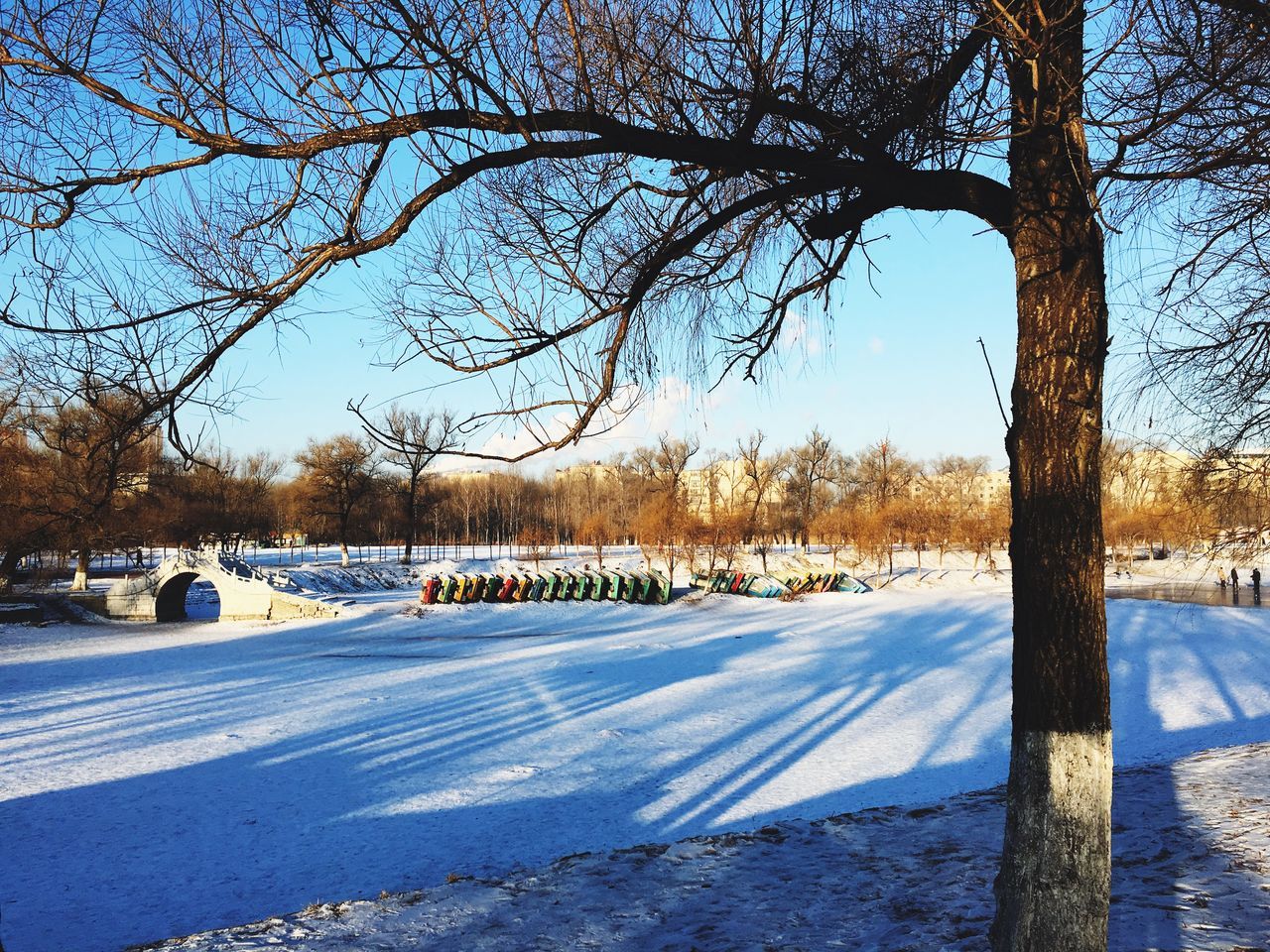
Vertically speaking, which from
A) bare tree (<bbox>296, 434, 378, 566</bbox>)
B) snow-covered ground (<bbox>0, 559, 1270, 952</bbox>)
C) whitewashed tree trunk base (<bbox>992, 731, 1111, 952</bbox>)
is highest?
bare tree (<bbox>296, 434, 378, 566</bbox>)

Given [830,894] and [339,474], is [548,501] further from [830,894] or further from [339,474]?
[830,894]

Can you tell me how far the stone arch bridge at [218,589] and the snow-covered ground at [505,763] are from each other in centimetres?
901

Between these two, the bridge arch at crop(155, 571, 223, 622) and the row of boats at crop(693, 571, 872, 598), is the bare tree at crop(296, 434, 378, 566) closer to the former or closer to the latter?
the bridge arch at crop(155, 571, 223, 622)

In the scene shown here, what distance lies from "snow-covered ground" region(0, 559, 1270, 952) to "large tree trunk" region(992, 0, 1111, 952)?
7.05 ft

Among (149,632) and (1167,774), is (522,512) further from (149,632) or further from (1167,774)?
(1167,774)

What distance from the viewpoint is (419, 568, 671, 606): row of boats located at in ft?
114

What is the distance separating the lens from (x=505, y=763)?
11.6 meters

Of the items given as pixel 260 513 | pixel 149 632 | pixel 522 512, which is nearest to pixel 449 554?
pixel 260 513

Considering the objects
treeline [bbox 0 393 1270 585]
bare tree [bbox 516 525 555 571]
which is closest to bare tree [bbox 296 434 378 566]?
treeline [bbox 0 393 1270 585]

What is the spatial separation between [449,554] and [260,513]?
606 inches

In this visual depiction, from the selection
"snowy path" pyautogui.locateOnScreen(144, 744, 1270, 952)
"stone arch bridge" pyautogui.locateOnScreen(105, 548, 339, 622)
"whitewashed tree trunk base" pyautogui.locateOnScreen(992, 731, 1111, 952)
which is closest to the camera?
"whitewashed tree trunk base" pyautogui.locateOnScreen(992, 731, 1111, 952)

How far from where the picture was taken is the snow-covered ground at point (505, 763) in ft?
23.1

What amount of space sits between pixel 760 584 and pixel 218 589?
2386 centimetres

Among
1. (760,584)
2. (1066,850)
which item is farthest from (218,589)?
(1066,850)
